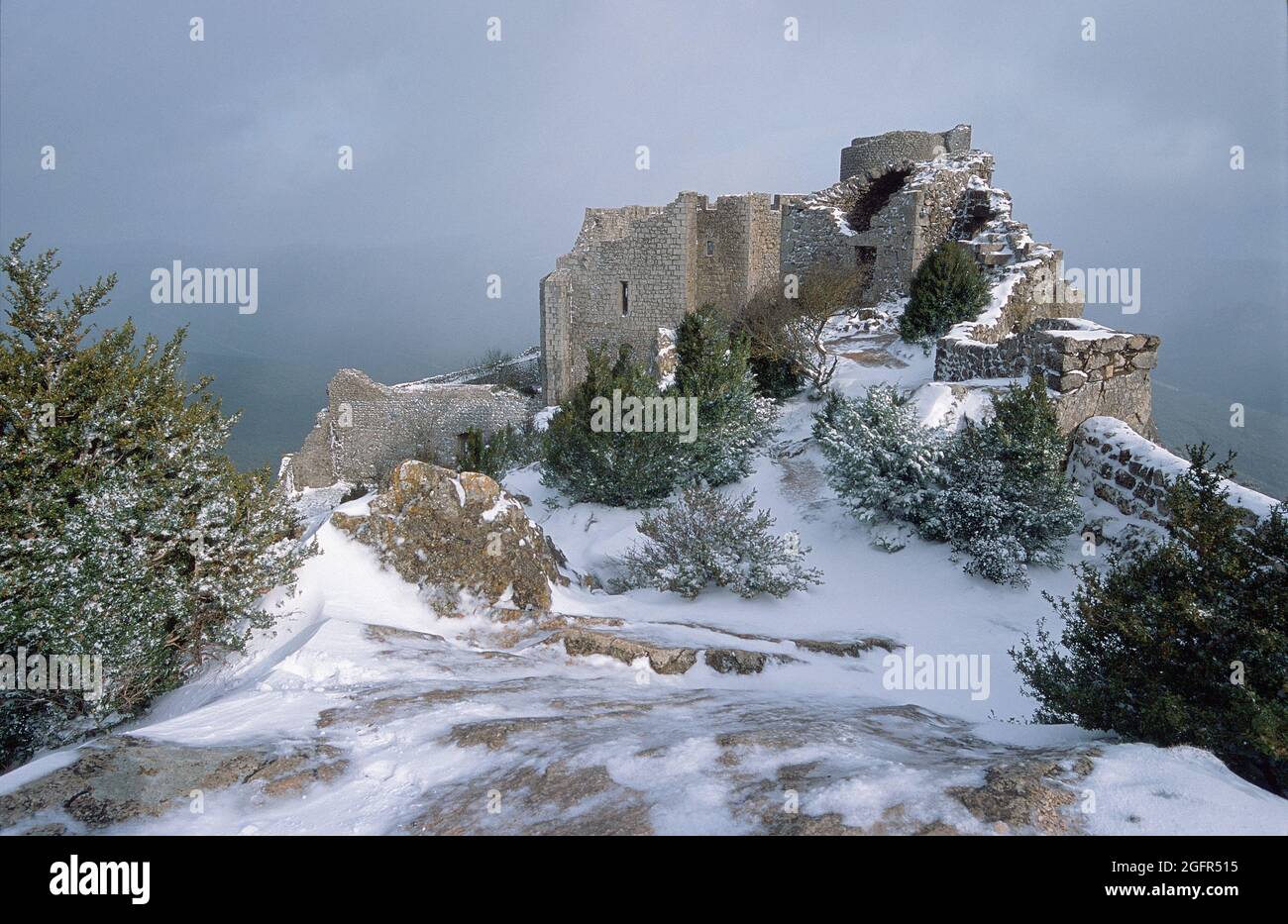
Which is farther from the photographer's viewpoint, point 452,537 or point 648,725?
point 452,537

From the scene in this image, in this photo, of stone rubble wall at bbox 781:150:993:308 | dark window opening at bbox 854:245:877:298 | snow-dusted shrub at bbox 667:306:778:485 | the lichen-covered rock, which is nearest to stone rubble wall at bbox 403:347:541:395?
stone rubble wall at bbox 781:150:993:308

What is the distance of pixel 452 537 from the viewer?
21.6 feet

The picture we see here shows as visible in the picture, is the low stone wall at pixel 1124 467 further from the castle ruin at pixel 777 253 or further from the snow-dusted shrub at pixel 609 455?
the castle ruin at pixel 777 253

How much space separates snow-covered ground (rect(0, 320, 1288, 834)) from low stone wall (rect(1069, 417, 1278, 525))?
2.48ft

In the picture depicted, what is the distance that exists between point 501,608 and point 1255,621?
4.94 m

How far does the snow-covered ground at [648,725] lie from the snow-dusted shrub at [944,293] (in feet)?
24.6

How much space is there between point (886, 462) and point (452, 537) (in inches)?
197

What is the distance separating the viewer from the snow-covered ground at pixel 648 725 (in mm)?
2785

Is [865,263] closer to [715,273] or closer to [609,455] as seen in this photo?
[715,273]

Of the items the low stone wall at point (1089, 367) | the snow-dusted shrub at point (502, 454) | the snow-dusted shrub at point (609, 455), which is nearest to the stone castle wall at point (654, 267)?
the snow-dusted shrub at point (502, 454)

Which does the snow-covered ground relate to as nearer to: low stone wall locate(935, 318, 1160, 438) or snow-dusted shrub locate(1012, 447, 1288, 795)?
snow-dusted shrub locate(1012, 447, 1288, 795)

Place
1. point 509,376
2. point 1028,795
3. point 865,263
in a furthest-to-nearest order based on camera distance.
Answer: point 509,376 → point 865,263 → point 1028,795

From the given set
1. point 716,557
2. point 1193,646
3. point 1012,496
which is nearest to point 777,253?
point 1012,496

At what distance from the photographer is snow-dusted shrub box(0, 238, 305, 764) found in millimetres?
4586
